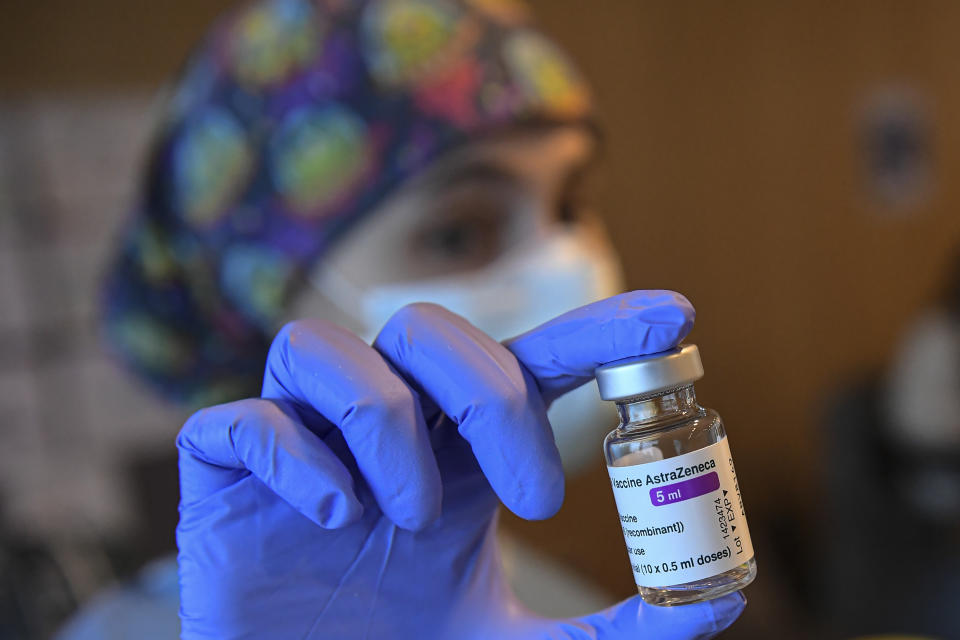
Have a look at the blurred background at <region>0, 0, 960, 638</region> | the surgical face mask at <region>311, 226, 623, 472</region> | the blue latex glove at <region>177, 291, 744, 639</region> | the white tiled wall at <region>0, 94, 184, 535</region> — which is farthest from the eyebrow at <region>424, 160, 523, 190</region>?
the white tiled wall at <region>0, 94, 184, 535</region>

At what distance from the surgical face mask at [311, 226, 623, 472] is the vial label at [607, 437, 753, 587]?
610 mm

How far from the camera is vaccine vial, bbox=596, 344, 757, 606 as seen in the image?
54 cm

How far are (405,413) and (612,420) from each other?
70cm

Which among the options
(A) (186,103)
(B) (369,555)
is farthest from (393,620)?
(A) (186,103)

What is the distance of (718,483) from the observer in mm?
546

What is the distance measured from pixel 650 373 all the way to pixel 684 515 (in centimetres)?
9

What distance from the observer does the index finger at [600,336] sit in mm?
557

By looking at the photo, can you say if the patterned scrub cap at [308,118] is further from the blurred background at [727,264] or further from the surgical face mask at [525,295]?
the blurred background at [727,264]

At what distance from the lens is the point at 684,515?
1.76 feet

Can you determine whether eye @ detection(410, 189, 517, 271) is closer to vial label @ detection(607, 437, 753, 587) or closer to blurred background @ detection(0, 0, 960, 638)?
blurred background @ detection(0, 0, 960, 638)

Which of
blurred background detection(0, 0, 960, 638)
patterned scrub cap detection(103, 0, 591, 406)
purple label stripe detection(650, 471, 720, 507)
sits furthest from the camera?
blurred background detection(0, 0, 960, 638)

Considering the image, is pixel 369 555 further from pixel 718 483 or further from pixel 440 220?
pixel 440 220

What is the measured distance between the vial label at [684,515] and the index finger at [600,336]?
0.08 meters

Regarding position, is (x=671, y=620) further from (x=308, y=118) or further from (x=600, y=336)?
(x=308, y=118)
